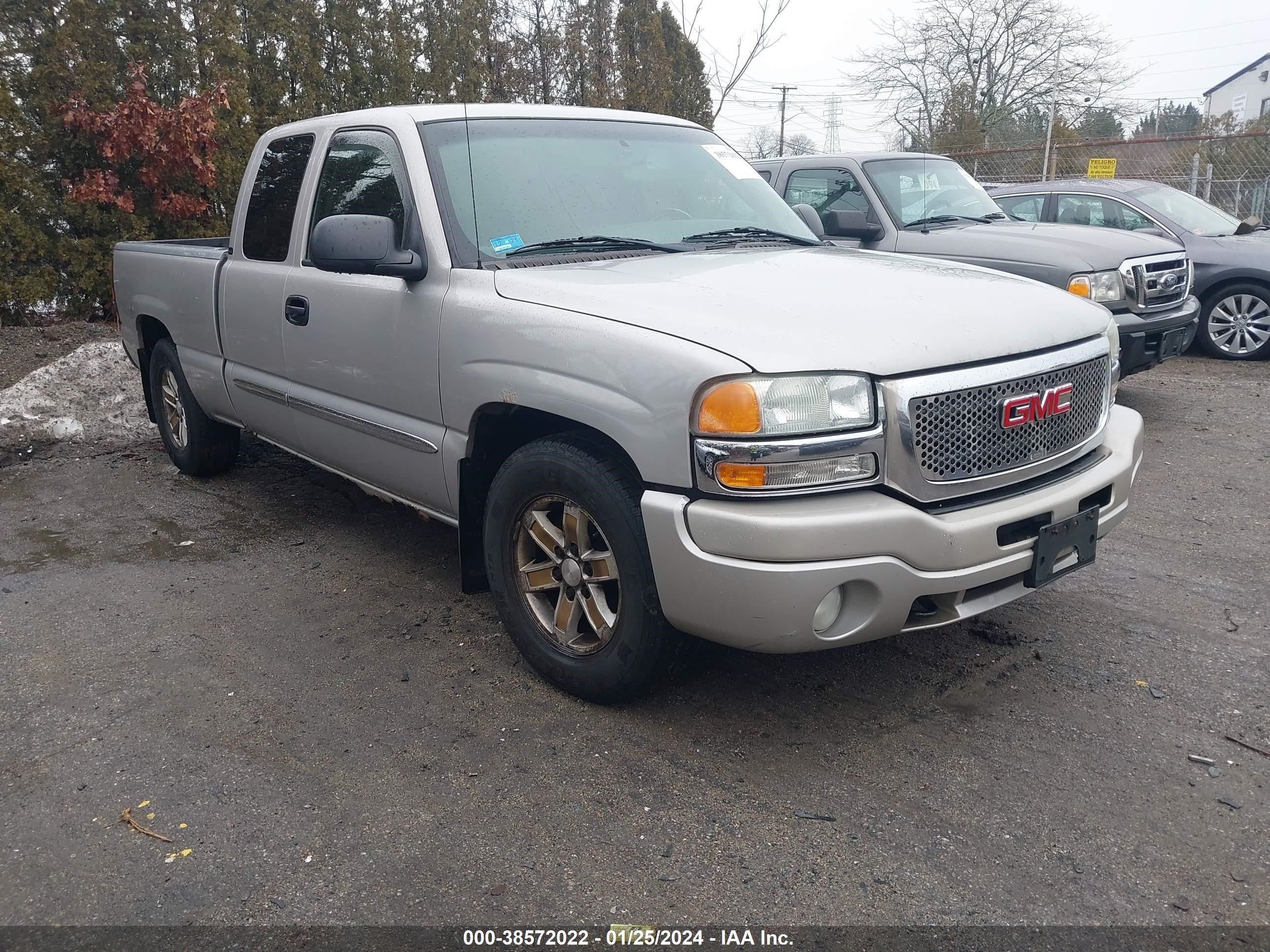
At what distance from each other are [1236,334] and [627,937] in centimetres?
917

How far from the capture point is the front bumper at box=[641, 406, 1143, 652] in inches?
105

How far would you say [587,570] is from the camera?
325 cm

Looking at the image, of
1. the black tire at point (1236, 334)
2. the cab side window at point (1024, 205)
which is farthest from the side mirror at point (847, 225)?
the black tire at point (1236, 334)

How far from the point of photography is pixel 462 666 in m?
3.70

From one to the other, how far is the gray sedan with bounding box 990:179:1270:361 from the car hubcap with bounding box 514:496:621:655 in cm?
749

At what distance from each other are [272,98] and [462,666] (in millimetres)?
8593

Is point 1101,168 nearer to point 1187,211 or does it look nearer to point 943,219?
point 1187,211

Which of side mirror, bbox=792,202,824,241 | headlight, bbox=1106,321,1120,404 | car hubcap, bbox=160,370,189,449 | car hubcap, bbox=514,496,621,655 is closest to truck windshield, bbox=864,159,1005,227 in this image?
side mirror, bbox=792,202,824,241

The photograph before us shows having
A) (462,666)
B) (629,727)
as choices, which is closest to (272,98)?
(462,666)

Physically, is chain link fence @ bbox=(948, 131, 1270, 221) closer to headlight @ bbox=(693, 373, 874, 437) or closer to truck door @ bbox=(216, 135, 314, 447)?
truck door @ bbox=(216, 135, 314, 447)

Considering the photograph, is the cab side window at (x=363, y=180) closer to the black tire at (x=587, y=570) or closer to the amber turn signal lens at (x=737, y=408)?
the black tire at (x=587, y=570)

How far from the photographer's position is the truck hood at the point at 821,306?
9.10 feet

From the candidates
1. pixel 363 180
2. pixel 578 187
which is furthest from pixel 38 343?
pixel 578 187

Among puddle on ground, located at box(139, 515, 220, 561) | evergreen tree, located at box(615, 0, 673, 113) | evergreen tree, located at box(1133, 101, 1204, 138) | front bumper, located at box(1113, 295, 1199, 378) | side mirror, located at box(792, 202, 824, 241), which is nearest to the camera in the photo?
side mirror, located at box(792, 202, 824, 241)
